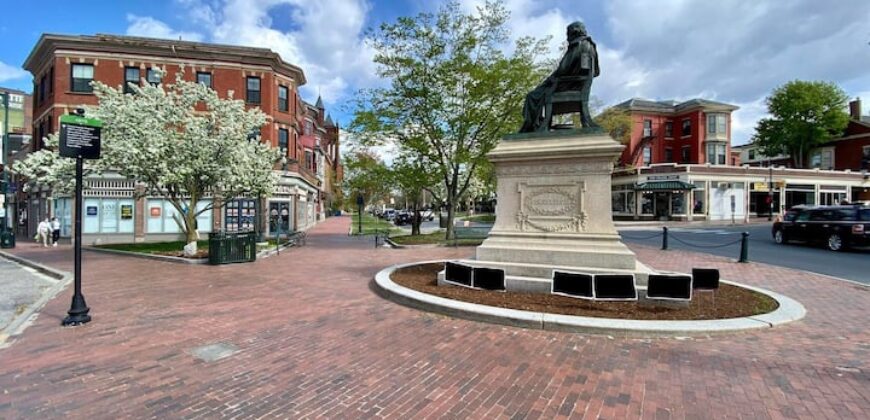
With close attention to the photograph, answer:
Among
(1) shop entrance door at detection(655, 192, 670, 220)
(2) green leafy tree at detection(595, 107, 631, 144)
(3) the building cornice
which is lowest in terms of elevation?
(1) shop entrance door at detection(655, 192, 670, 220)

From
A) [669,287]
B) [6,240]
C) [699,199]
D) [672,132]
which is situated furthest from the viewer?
[672,132]

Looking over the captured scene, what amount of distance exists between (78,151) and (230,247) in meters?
7.89

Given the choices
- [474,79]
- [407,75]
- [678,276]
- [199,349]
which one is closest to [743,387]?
[678,276]

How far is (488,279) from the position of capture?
780 centimetres

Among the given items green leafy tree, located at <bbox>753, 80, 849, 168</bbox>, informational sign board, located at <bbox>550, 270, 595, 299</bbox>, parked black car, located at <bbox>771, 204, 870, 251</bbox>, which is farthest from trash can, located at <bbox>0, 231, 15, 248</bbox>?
green leafy tree, located at <bbox>753, 80, 849, 168</bbox>

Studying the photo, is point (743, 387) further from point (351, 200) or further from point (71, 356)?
point (351, 200)

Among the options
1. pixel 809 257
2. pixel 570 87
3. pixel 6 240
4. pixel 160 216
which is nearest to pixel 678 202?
pixel 809 257

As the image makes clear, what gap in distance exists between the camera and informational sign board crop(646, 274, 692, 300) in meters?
6.59

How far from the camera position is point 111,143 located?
13742mm

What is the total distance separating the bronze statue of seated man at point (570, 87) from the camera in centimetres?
853

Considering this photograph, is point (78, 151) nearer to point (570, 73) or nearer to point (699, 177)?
point (570, 73)

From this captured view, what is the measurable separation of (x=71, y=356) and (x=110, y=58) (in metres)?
27.0

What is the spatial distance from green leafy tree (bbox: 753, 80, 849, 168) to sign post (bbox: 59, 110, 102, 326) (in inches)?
2699

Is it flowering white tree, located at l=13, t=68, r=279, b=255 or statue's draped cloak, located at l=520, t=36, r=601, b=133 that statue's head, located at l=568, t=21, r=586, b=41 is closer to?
statue's draped cloak, located at l=520, t=36, r=601, b=133
